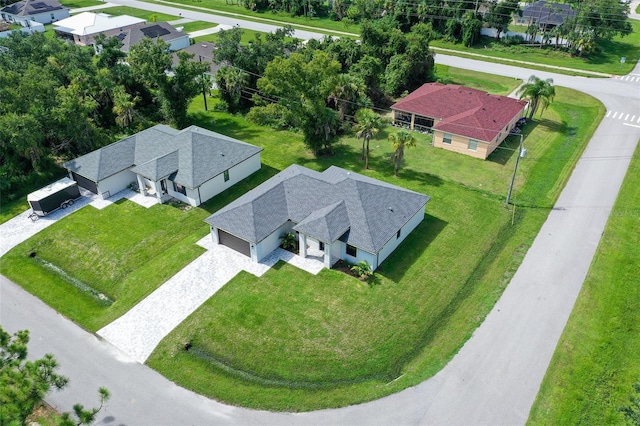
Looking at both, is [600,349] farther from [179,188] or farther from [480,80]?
[480,80]

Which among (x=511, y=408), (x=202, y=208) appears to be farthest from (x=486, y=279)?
(x=202, y=208)

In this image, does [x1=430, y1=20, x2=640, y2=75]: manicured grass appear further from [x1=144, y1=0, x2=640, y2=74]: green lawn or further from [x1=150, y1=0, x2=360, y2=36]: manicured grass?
[x1=150, y1=0, x2=360, y2=36]: manicured grass

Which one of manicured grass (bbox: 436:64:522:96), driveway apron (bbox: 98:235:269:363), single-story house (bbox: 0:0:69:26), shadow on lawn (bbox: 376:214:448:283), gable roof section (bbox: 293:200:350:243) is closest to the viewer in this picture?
driveway apron (bbox: 98:235:269:363)

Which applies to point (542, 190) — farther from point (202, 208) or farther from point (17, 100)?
point (17, 100)

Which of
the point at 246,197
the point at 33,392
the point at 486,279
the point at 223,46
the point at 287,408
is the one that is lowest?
the point at 287,408

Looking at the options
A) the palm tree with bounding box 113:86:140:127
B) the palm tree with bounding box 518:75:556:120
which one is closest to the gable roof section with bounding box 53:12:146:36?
the palm tree with bounding box 113:86:140:127

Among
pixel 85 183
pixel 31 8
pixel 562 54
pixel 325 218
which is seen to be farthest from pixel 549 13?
pixel 31 8

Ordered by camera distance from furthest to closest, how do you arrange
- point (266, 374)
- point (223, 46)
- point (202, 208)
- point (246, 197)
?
point (223, 46) → point (202, 208) → point (246, 197) → point (266, 374)

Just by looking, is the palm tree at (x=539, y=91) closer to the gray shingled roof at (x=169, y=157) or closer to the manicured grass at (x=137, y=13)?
the gray shingled roof at (x=169, y=157)
